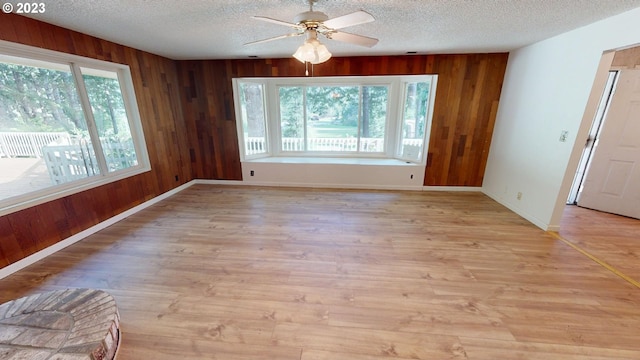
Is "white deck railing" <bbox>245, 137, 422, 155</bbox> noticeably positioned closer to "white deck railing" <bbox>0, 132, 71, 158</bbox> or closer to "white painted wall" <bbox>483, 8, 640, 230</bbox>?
"white painted wall" <bbox>483, 8, 640, 230</bbox>

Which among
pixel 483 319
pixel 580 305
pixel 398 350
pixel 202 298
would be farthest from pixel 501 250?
pixel 202 298

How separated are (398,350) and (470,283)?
1.00 m

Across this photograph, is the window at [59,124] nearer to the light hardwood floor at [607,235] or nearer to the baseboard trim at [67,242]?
the baseboard trim at [67,242]

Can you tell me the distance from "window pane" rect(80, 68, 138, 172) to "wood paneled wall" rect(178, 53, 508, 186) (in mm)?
1141

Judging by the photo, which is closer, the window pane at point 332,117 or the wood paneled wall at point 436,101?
the wood paneled wall at point 436,101

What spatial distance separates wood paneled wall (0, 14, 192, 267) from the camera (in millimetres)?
2207

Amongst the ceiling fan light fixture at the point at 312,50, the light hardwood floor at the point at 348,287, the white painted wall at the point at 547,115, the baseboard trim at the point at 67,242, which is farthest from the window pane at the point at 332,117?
the baseboard trim at the point at 67,242

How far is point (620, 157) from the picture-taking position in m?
3.21

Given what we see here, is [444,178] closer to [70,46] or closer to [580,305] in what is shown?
[580,305]

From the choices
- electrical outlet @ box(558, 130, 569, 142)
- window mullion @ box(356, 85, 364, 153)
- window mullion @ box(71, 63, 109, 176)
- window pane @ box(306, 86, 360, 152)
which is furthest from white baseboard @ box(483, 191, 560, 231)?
window mullion @ box(71, 63, 109, 176)

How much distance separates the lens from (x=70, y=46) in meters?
2.59

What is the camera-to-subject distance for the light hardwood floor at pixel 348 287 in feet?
5.02

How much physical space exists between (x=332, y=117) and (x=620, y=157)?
13.7ft

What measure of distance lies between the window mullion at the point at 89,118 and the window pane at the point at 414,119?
15.2ft
